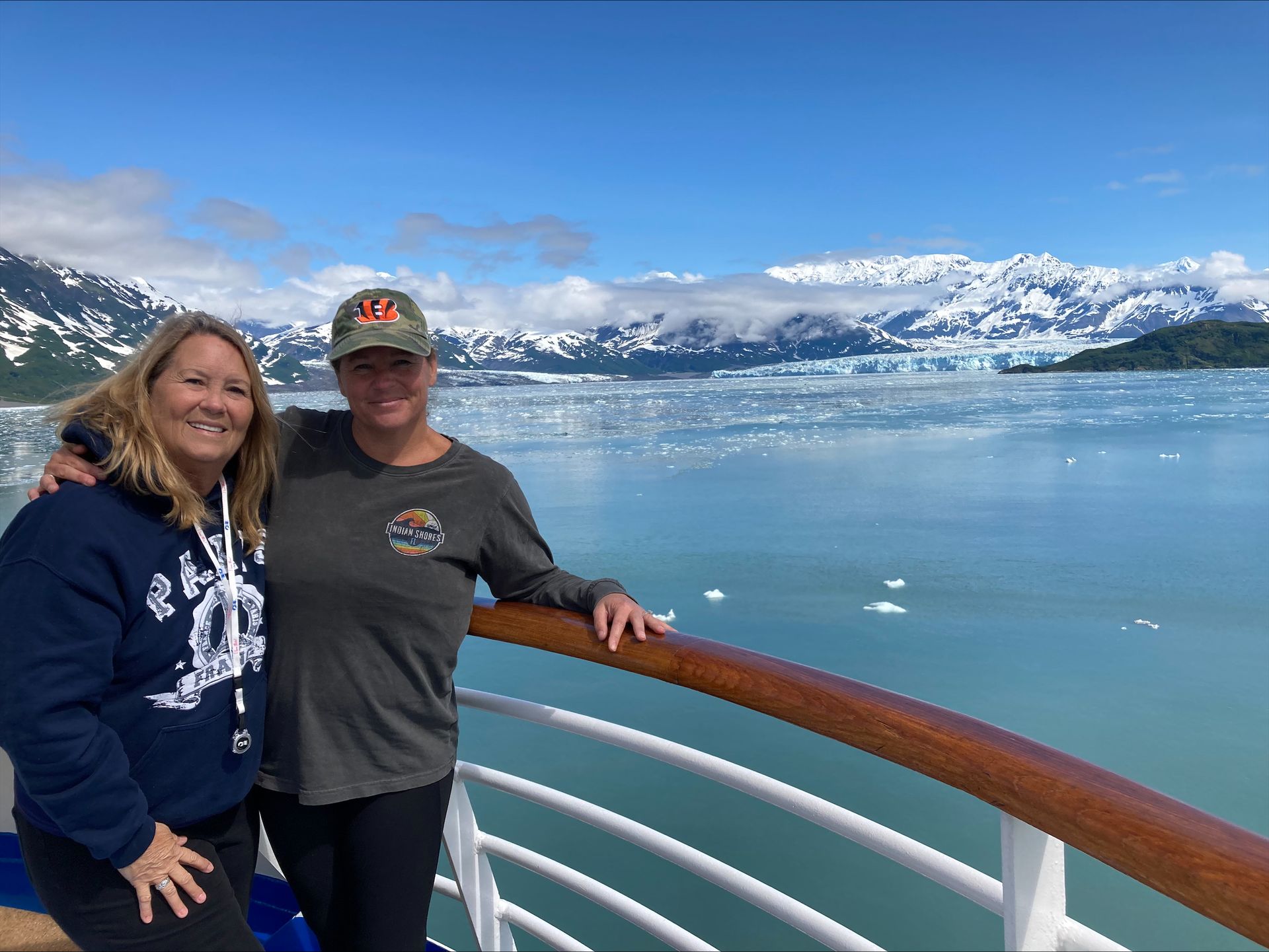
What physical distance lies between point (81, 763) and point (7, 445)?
27.8m

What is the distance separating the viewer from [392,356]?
1.19 metres

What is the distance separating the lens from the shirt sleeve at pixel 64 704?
838 mm

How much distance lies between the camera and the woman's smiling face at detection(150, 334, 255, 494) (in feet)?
3.30

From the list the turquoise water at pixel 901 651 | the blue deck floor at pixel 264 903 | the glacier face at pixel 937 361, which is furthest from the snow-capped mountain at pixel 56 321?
the blue deck floor at pixel 264 903

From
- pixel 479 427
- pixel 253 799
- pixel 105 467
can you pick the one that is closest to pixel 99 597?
pixel 105 467

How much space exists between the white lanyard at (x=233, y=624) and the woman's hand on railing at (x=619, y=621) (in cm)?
43

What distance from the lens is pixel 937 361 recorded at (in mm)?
87438

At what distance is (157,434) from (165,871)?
1.58 feet

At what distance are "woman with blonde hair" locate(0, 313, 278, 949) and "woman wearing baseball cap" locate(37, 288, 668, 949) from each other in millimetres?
49

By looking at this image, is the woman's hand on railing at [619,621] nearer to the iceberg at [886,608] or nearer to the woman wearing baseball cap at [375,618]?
the woman wearing baseball cap at [375,618]

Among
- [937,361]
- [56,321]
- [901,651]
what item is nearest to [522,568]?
[901,651]

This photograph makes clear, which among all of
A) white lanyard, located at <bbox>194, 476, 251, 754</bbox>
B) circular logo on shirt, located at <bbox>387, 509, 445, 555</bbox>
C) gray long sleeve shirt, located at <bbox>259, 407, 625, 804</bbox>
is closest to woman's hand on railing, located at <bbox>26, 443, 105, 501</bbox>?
white lanyard, located at <bbox>194, 476, 251, 754</bbox>

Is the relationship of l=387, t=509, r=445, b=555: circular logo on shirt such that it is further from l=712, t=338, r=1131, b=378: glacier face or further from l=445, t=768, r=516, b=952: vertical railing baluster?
l=712, t=338, r=1131, b=378: glacier face

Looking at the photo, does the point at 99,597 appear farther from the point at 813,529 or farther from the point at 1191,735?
the point at 813,529
